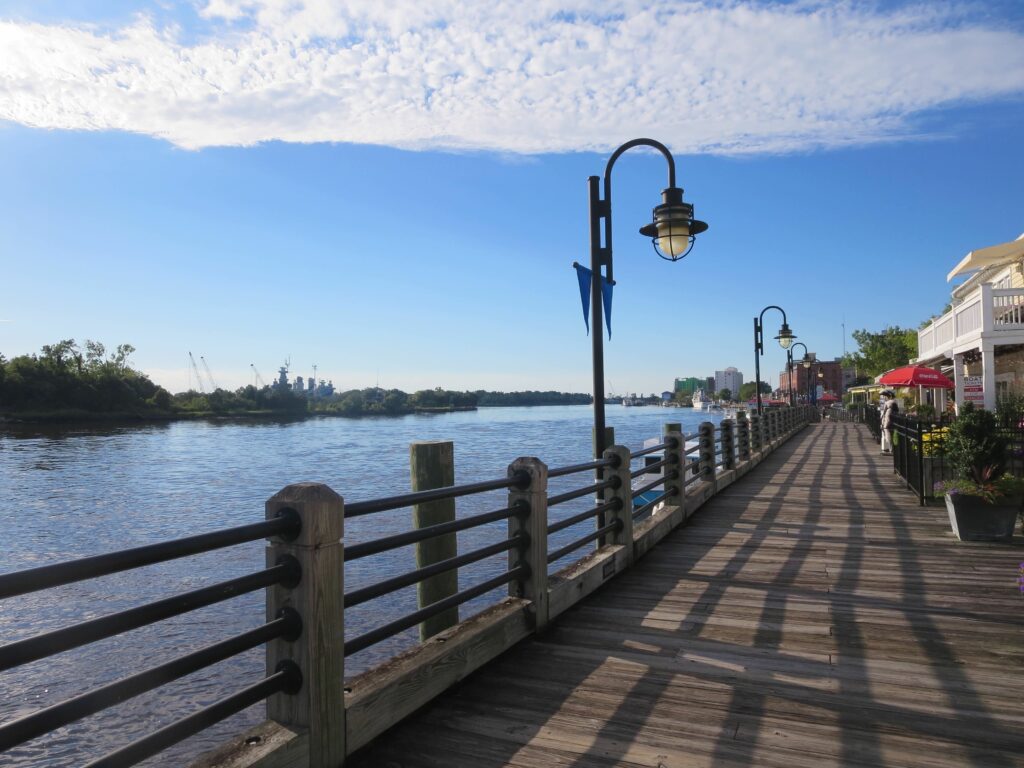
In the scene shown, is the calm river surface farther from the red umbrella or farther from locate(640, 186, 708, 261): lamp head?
the red umbrella

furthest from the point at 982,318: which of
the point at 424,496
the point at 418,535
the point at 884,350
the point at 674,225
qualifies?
the point at 884,350

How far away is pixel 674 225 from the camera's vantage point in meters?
7.57

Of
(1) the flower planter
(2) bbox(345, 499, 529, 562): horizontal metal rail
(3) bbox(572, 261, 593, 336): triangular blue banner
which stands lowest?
(1) the flower planter

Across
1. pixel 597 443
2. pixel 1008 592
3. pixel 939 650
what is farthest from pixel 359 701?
pixel 1008 592

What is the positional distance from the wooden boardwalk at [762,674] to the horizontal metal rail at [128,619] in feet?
3.68

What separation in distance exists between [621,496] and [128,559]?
542 centimetres

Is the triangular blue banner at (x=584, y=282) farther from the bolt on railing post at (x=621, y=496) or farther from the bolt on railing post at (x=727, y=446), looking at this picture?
the bolt on railing post at (x=727, y=446)

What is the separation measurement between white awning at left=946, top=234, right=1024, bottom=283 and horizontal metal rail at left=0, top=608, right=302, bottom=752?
23.7m

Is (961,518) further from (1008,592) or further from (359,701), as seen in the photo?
(359,701)

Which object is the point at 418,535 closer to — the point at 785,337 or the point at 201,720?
the point at 201,720

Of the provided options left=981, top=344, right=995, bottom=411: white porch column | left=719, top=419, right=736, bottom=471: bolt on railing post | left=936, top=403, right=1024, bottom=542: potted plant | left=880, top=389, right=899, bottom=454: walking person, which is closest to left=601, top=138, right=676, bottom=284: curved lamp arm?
left=936, top=403, right=1024, bottom=542: potted plant

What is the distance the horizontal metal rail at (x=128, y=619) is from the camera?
210 centimetres

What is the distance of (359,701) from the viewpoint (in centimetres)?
338

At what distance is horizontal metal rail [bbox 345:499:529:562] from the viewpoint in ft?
11.2
